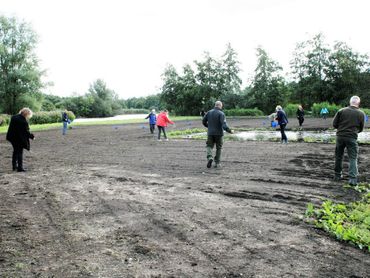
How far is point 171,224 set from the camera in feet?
18.4

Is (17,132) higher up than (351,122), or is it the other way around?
(351,122)

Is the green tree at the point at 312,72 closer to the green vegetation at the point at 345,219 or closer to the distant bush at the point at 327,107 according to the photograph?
the distant bush at the point at 327,107

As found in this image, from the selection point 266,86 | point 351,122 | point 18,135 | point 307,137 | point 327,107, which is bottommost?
point 307,137

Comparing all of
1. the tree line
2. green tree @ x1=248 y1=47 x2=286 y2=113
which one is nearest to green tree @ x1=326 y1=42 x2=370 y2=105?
the tree line

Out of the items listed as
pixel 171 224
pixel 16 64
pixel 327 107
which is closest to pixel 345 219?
pixel 171 224

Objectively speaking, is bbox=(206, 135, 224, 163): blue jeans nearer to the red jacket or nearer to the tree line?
the red jacket

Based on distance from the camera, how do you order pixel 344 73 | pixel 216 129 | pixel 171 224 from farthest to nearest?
1. pixel 344 73
2. pixel 216 129
3. pixel 171 224

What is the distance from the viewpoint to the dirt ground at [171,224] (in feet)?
13.7

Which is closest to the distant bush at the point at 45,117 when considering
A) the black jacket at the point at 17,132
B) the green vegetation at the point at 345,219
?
the black jacket at the point at 17,132

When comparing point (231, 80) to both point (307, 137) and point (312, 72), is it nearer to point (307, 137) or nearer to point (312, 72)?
point (312, 72)

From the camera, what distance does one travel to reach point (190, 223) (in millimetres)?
5668

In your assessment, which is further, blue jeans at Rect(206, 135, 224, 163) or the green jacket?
blue jeans at Rect(206, 135, 224, 163)

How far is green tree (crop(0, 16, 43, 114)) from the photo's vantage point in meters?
54.3

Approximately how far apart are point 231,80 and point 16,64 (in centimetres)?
4239
